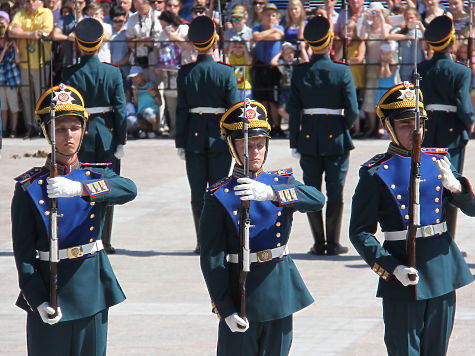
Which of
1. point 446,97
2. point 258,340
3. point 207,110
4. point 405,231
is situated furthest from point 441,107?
point 258,340

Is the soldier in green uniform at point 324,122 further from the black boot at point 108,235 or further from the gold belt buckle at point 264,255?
the gold belt buckle at point 264,255

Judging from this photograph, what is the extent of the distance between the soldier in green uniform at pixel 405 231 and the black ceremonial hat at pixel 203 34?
532 cm

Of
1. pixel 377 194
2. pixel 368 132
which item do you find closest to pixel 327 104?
pixel 377 194

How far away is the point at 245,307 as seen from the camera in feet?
19.5

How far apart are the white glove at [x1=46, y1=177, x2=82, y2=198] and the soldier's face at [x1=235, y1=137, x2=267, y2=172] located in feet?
2.65

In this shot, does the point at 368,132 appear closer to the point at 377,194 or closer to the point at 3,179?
the point at 3,179

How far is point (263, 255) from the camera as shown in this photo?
6.09 metres

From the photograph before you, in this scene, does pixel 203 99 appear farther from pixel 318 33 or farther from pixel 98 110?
pixel 318 33

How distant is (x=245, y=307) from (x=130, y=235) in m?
6.61

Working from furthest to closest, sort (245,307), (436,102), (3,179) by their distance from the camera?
1. (3,179)
2. (436,102)
3. (245,307)

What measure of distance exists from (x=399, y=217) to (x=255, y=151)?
2.70 feet

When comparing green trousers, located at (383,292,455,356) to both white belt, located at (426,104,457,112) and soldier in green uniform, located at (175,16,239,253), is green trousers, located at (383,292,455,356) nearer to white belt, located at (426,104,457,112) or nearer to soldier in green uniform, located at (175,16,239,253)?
white belt, located at (426,104,457,112)

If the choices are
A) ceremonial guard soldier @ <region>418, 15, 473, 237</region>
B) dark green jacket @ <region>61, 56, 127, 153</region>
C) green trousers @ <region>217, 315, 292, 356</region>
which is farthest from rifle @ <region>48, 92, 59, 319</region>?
ceremonial guard soldier @ <region>418, 15, 473, 237</region>

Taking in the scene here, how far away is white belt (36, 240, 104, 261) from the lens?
6055mm
